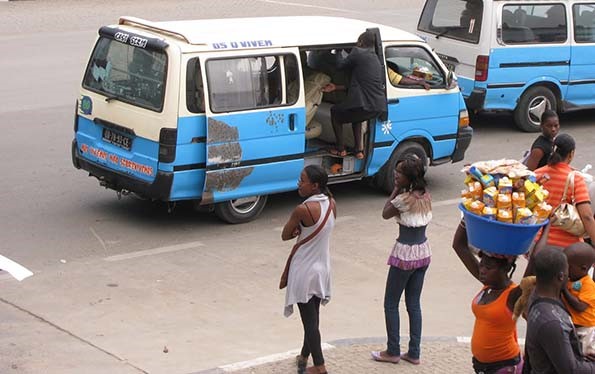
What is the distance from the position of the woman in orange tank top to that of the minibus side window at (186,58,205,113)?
546 cm

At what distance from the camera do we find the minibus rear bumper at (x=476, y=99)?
51.0 ft

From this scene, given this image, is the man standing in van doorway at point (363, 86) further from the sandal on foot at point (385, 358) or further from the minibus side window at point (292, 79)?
the sandal on foot at point (385, 358)

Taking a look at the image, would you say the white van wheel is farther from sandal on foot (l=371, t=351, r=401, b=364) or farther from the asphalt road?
sandal on foot (l=371, t=351, r=401, b=364)

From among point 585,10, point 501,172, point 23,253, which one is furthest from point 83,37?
point 501,172

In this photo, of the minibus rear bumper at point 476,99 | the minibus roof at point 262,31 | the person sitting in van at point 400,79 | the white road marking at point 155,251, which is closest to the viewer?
the white road marking at point 155,251

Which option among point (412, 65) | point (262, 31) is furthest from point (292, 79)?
point (412, 65)

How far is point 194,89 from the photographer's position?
11.0m

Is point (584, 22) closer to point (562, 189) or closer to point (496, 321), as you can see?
point (562, 189)

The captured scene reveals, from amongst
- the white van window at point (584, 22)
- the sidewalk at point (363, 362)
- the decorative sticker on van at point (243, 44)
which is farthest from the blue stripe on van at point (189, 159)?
the white van window at point (584, 22)

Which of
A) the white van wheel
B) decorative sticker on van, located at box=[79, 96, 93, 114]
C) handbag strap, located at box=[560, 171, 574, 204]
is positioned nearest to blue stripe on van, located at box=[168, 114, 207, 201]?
decorative sticker on van, located at box=[79, 96, 93, 114]

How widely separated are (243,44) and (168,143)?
1.38m

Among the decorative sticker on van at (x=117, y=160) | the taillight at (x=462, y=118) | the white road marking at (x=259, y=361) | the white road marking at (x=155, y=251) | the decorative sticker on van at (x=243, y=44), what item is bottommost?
the white road marking at (x=155, y=251)

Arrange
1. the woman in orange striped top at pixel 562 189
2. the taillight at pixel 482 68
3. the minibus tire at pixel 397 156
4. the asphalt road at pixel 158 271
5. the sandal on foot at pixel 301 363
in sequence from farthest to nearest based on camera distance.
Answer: the taillight at pixel 482 68 → the minibus tire at pixel 397 156 → the asphalt road at pixel 158 271 → the sandal on foot at pixel 301 363 → the woman in orange striped top at pixel 562 189

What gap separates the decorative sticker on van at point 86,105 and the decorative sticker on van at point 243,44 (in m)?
1.61
